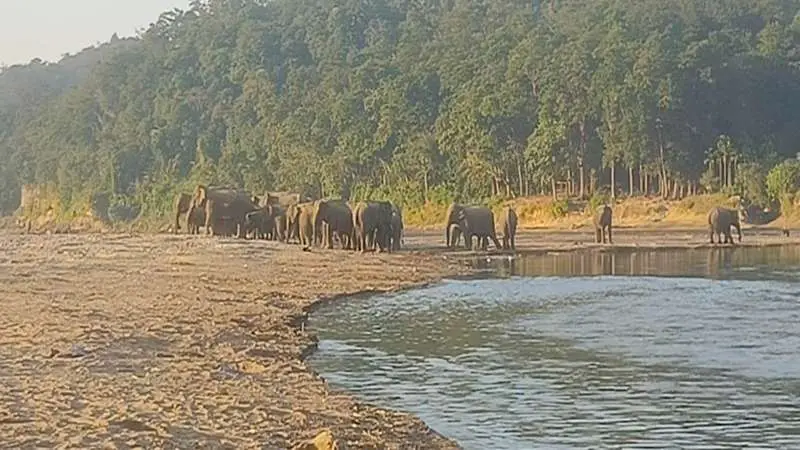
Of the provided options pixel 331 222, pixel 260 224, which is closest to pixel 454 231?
pixel 331 222

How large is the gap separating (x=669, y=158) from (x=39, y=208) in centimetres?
7367

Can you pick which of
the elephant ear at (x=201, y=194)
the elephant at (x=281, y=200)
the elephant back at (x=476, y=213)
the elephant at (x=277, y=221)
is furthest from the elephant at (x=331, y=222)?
the elephant at (x=281, y=200)

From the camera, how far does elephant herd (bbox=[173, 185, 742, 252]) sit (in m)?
42.4

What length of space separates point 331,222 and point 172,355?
92.8 feet

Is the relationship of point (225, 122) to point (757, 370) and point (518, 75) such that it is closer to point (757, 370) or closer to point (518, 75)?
point (518, 75)

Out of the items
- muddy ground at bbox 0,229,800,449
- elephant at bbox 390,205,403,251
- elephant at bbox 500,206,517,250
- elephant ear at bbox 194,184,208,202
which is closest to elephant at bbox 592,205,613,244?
elephant at bbox 500,206,517,250

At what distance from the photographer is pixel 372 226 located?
137 feet

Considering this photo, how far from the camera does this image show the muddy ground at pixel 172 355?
10.1 m

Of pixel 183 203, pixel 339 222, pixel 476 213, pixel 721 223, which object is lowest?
pixel 721 223

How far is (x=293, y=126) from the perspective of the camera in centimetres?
9062

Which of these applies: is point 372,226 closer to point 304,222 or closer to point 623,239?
point 304,222

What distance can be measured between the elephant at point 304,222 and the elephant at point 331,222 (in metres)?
0.35

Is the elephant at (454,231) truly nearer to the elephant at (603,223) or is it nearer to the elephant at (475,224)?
the elephant at (475,224)

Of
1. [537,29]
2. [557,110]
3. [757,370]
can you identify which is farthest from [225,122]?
[757,370]
